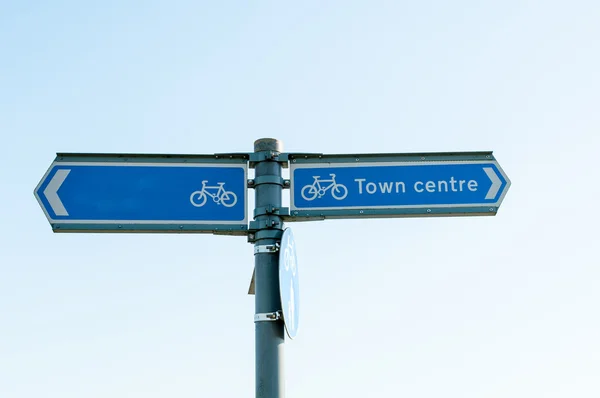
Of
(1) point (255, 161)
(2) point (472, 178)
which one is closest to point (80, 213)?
(1) point (255, 161)

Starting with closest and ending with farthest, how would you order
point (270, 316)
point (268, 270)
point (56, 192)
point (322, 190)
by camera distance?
1. point (270, 316)
2. point (268, 270)
3. point (56, 192)
4. point (322, 190)

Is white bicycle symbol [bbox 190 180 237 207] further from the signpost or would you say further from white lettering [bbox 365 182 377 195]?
white lettering [bbox 365 182 377 195]

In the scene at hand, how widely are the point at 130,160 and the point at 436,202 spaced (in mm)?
1769

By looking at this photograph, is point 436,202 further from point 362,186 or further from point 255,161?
point 255,161

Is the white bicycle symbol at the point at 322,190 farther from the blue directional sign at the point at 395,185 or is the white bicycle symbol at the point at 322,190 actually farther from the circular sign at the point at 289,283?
the circular sign at the point at 289,283

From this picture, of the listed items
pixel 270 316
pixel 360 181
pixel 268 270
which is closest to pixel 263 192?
pixel 268 270

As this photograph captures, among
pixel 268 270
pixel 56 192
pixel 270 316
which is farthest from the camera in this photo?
pixel 56 192

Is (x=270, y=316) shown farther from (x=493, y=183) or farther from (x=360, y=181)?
(x=493, y=183)

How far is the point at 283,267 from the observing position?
3.38 meters

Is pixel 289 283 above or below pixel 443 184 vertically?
below

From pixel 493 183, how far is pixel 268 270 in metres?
1.41

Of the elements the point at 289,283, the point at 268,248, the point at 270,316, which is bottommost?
Result: the point at 270,316

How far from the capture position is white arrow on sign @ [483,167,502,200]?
383 cm

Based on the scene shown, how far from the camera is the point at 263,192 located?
3.68 m
